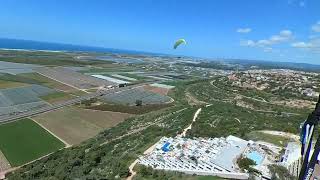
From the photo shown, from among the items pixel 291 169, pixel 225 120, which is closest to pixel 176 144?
pixel 291 169

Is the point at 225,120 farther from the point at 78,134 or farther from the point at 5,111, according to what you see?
the point at 5,111

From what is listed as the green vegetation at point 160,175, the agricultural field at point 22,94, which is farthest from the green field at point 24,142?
the agricultural field at point 22,94

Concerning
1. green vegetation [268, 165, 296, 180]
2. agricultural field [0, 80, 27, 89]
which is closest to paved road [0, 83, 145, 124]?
agricultural field [0, 80, 27, 89]

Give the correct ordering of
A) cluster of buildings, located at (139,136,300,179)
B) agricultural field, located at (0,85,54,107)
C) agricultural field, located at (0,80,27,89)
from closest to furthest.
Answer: cluster of buildings, located at (139,136,300,179) → agricultural field, located at (0,85,54,107) → agricultural field, located at (0,80,27,89)

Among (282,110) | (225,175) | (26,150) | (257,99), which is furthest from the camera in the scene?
(257,99)

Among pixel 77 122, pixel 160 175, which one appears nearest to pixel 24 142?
pixel 77 122

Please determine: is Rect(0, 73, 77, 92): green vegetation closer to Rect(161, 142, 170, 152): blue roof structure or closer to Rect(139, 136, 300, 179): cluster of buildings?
Rect(161, 142, 170, 152): blue roof structure

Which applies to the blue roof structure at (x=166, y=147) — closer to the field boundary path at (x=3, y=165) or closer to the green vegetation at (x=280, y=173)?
the green vegetation at (x=280, y=173)
